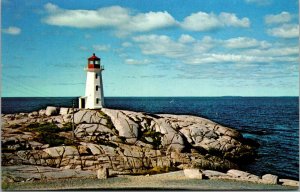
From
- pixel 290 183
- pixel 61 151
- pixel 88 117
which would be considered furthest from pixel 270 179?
pixel 61 151

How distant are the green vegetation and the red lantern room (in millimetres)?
1703

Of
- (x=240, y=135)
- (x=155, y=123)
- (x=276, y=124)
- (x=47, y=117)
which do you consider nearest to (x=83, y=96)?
(x=47, y=117)

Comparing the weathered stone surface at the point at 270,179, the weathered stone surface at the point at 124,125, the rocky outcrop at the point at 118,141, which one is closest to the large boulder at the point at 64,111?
the rocky outcrop at the point at 118,141

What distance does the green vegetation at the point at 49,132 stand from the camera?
11.5 metres

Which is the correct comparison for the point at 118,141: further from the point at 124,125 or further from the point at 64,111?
the point at 64,111

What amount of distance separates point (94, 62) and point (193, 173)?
378cm

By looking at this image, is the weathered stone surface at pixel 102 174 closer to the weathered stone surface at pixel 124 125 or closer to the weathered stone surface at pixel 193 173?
the weathered stone surface at pixel 124 125

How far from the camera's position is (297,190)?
11.3m

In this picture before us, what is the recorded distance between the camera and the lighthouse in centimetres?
1167

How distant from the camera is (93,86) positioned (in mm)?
12148

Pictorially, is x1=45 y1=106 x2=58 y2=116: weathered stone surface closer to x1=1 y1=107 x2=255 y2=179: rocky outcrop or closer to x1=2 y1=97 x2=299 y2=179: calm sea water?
x1=1 y1=107 x2=255 y2=179: rocky outcrop

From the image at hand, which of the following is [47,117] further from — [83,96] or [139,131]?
[139,131]

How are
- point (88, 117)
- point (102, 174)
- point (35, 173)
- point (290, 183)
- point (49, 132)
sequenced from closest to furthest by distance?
point (35, 173) < point (102, 174) < point (290, 183) < point (49, 132) < point (88, 117)

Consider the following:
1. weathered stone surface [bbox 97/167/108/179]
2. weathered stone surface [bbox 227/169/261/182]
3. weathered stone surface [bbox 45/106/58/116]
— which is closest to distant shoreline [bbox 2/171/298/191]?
weathered stone surface [bbox 97/167/108/179]
